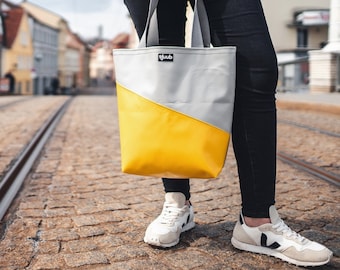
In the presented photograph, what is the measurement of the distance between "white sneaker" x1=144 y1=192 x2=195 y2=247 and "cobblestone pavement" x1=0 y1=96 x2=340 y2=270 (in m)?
0.03

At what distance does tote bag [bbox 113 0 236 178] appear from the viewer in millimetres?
1461

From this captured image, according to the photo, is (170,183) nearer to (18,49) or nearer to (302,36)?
(302,36)

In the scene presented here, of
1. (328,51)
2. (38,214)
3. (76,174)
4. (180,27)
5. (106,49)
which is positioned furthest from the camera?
(106,49)

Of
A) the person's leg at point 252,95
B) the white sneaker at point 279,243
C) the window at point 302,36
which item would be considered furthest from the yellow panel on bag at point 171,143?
the window at point 302,36

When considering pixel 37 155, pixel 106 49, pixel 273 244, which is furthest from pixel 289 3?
pixel 106 49

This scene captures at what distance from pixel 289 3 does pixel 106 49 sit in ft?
272

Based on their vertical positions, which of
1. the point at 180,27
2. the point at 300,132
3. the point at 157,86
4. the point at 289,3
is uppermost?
the point at 289,3

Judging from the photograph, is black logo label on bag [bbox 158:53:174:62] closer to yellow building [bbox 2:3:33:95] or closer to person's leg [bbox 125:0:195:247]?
person's leg [bbox 125:0:195:247]

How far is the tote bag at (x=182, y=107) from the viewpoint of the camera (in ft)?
4.79

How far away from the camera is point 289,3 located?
32.9 m

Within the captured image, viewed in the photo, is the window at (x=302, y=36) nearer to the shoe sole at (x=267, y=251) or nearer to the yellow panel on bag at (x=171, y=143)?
the shoe sole at (x=267, y=251)

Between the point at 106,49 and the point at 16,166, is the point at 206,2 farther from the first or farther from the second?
the point at 106,49

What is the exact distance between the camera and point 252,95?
5.12 feet

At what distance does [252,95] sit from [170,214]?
0.58 meters
